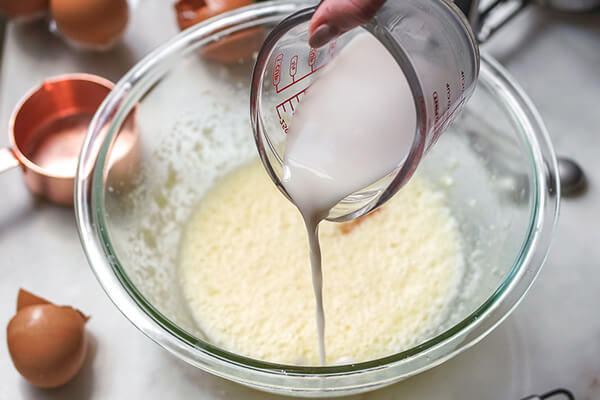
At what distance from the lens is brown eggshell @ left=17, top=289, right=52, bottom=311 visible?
108 cm

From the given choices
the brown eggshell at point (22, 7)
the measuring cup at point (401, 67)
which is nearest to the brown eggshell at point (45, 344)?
the measuring cup at point (401, 67)

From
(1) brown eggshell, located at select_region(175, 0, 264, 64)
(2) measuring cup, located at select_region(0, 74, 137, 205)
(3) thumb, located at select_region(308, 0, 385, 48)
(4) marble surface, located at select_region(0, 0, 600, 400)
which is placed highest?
(3) thumb, located at select_region(308, 0, 385, 48)

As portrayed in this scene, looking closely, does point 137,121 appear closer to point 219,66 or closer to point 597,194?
point 219,66

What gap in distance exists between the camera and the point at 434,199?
1251 millimetres

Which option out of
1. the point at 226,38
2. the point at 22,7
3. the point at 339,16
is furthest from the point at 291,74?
the point at 22,7

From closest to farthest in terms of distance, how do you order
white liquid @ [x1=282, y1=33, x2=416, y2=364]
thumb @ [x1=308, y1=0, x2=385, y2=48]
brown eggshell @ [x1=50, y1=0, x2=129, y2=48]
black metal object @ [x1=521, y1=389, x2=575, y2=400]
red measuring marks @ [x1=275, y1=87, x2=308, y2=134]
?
thumb @ [x1=308, y1=0, x2=385, y2=48] → white liquid @ [x1=282, y1=33, x2=416, y2=364] → red measuring marks @ [x1=275, y1=87, x2=308, y2=134] → black metal object @ [x1=521, y1=389, x2=575, y2=400] → brown eggshell @ [x1=50, y1=0, x2=129, y2=48]

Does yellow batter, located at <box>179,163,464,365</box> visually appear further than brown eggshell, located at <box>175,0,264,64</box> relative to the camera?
No

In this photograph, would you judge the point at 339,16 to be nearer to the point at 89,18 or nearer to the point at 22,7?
the point at 89,18

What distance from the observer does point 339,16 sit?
684mm

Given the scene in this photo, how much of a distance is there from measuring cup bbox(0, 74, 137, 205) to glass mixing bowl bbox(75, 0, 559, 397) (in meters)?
0.15

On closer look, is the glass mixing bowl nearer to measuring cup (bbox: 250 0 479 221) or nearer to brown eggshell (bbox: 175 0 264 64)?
brown eggshell (bbox: 175 0 264 64)

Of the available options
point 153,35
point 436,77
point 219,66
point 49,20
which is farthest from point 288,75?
point 49,20

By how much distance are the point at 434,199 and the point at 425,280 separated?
180mm

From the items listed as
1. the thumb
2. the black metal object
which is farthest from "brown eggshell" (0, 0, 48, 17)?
the black metal object
